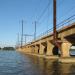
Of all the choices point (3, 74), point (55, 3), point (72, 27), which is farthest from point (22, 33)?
point (3, 74)

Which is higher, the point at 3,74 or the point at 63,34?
the point at 63,34

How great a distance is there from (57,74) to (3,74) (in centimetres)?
559

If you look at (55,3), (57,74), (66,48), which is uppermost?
(55,3)

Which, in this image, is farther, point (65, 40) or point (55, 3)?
point (55, 3)

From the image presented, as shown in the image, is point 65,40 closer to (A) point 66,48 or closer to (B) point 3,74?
(A) point 66,48

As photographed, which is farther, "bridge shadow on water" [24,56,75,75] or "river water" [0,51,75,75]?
"river water" [0,51,75,75]

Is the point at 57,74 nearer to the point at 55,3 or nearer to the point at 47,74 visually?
the point at 47,74

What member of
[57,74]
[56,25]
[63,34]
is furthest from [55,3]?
[57,74]

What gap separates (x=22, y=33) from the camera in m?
182

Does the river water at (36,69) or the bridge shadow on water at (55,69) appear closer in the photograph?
the bridge shadow on water at (55,69)

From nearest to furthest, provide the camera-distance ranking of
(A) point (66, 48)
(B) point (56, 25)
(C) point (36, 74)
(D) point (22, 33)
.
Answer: (C) point (36, 74) < (A) point (66, 48) < (B) point (56, 25) < (D) point (22, 33)

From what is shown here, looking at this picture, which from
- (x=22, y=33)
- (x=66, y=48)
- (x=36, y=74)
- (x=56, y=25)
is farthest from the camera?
(x=22, y=33)

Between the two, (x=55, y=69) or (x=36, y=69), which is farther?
(x=55, y=69)

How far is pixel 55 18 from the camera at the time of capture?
5166 cm
